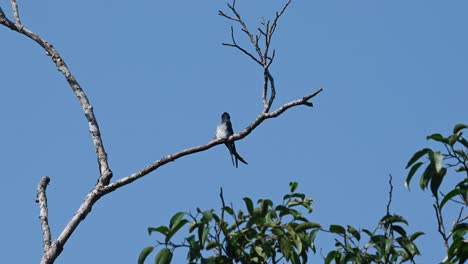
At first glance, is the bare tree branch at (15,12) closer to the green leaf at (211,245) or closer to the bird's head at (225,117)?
the green leaf at (211,245)

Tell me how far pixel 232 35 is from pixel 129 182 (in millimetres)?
1144

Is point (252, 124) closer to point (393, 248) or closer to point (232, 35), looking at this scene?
point (232, 35)

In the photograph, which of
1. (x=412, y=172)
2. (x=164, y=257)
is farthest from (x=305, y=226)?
(x=164, y=257)

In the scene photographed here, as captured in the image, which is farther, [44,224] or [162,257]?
[44,224]

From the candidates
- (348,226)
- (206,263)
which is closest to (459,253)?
(348,226)

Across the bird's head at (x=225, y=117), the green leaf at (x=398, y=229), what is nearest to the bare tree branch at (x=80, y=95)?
the green leaf at (x=398, y=229)

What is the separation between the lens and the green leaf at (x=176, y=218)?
159 inches

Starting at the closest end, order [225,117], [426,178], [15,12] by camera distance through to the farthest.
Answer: [426,178] < [15,12] < [225,117]

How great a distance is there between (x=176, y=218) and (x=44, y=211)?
1.90 meters

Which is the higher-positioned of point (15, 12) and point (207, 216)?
point (15, 12)

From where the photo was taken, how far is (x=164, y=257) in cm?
405

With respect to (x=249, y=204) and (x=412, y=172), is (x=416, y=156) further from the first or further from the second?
(x=249, y=204)

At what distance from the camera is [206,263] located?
395 cm

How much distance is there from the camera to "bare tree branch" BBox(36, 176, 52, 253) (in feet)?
18.0
